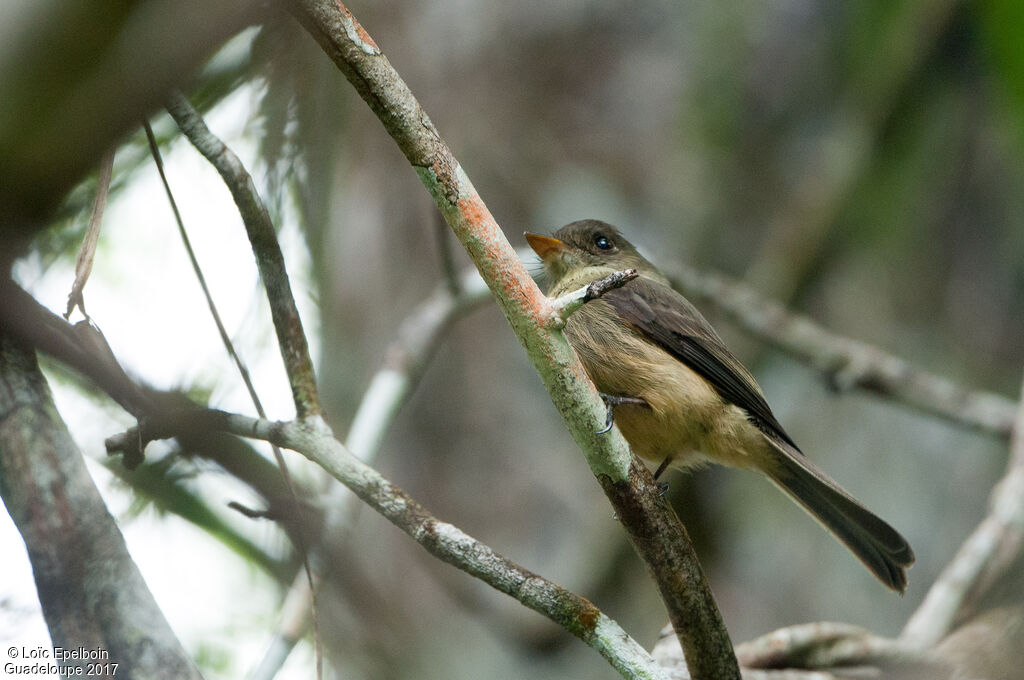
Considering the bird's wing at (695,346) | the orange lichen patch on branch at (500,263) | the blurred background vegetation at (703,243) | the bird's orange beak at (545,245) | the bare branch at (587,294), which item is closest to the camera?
the bare branch at (587,294)

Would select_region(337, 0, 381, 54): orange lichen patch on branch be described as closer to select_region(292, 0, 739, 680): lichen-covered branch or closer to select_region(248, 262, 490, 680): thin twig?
select_region(292, 0, 739, 680): lichen-covered branch

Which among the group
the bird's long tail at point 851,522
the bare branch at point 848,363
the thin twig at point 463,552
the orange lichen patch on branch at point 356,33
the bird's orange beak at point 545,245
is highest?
the bare branch at point 848,363

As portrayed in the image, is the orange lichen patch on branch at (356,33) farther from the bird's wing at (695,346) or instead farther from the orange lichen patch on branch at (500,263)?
the bird's wing at (695,346)

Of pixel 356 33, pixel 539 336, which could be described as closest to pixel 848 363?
pixel 539 336

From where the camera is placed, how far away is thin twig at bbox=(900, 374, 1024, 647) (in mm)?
3729

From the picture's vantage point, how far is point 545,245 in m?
4.23

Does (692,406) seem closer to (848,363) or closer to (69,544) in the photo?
(848,363)

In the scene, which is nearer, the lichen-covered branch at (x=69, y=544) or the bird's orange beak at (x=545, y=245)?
the lichen-covered branch at (x=69, y=544)

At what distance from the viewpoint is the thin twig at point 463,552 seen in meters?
2.12

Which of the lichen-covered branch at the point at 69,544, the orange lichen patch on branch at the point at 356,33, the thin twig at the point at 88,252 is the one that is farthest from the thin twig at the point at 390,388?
the orange lichen patch on branch at the point at 356,33

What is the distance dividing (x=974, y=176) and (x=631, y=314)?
3.26 meters

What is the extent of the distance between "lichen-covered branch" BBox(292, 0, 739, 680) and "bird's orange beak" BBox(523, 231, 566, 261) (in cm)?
207

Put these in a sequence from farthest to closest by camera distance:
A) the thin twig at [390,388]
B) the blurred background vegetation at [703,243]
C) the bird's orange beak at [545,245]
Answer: the blurred background vegetation at [703,243], the bird's orange beak at [545,245], the thin twig at [390,388]

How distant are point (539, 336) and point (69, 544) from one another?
102 centimetres
